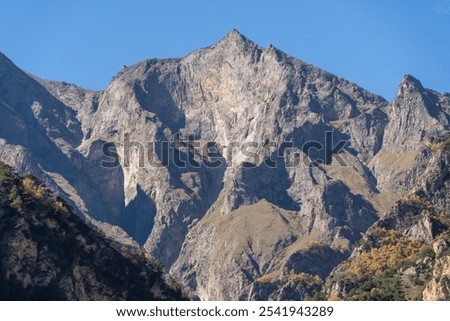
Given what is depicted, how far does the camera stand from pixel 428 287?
199750 millimetres

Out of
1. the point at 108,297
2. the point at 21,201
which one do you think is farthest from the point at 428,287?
the point at 21,201
